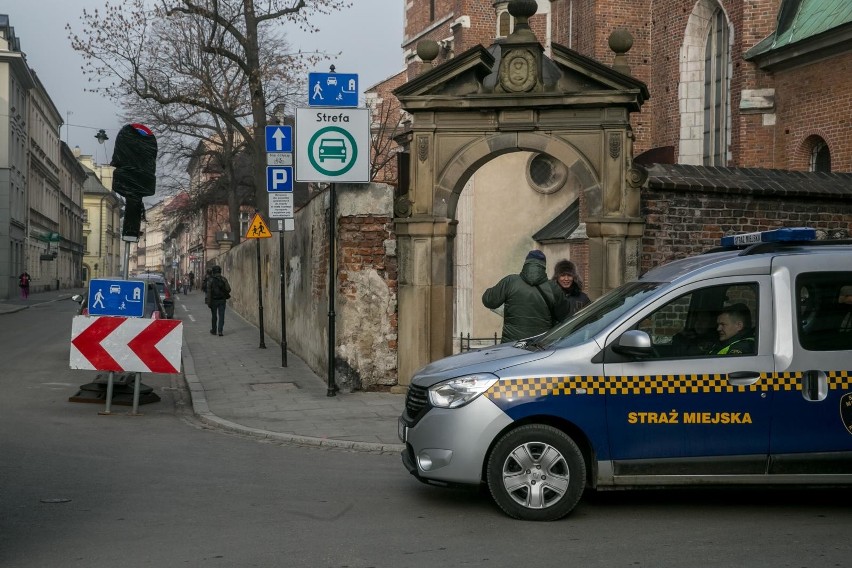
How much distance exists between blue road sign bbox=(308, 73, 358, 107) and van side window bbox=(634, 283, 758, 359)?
288 inches

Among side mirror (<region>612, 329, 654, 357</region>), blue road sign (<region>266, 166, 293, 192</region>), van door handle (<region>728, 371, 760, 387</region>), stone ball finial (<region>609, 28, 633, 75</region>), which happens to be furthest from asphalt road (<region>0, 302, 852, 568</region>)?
blue road sign (<region>266, 166, 293, 192</region>)

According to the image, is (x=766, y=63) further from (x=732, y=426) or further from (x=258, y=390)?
(x=732, y=426)

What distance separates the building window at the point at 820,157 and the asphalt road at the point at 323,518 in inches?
714

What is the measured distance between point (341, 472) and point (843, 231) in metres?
8.39

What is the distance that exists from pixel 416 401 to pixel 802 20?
2146 cm

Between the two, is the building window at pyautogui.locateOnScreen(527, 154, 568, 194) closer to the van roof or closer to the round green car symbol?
the round green car symbol

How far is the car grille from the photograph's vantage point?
7209 mm

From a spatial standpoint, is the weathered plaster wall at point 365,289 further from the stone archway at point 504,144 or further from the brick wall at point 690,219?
the brick wall at point 690,219

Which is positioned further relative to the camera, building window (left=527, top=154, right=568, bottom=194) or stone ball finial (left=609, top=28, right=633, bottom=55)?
building window (left=527, top=154, right=568, bottom=194)

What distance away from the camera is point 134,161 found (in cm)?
1356

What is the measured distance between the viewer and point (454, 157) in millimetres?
13789

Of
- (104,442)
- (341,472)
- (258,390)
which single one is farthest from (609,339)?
(258,390)

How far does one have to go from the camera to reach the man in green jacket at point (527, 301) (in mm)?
10281

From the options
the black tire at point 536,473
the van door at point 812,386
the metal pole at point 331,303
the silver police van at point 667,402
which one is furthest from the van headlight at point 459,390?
the metal pole at point 331,303
